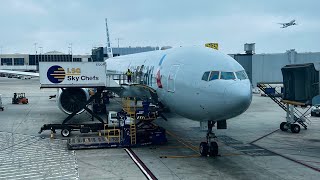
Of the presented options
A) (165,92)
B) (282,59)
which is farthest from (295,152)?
(282,59)

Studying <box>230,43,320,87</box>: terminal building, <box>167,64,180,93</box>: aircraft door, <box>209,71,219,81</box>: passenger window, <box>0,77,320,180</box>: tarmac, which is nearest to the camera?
<box>0,77,320,180</box>: tarmac

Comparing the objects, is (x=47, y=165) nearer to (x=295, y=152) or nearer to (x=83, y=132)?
(x=83, y=132)

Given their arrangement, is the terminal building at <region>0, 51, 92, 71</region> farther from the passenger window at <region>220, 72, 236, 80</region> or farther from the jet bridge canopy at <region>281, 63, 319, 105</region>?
the passenger window at <region>220, 72, 236, 80</region>

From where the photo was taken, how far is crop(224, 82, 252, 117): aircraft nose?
640 inches

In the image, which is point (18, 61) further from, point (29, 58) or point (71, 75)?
point (71, 75)

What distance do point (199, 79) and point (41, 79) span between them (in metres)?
12.5

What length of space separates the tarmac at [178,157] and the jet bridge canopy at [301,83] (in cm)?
267

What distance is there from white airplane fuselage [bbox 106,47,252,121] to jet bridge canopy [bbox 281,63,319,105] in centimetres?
791

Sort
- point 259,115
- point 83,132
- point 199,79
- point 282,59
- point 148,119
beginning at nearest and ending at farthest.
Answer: point 199,79 < point 148,119 < point 83,132 < point 282,59 < point 259,115

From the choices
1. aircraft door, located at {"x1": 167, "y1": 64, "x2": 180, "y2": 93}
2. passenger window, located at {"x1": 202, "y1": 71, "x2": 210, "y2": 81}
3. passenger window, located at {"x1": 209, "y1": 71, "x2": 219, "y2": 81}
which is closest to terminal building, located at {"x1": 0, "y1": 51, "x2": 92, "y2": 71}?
aircraft door, located at {"x1": 167, "y1": 64, "x2": 180, "y2": 93}

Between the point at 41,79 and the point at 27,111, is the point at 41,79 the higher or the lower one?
the higher one

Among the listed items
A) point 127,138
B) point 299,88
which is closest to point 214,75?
point 127,138

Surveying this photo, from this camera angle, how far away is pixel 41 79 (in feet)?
85.0

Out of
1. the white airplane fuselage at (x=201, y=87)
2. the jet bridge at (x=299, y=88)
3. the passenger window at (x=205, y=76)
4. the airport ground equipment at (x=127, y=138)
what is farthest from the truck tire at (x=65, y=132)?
the jet bridge at (x=299, y=88)
